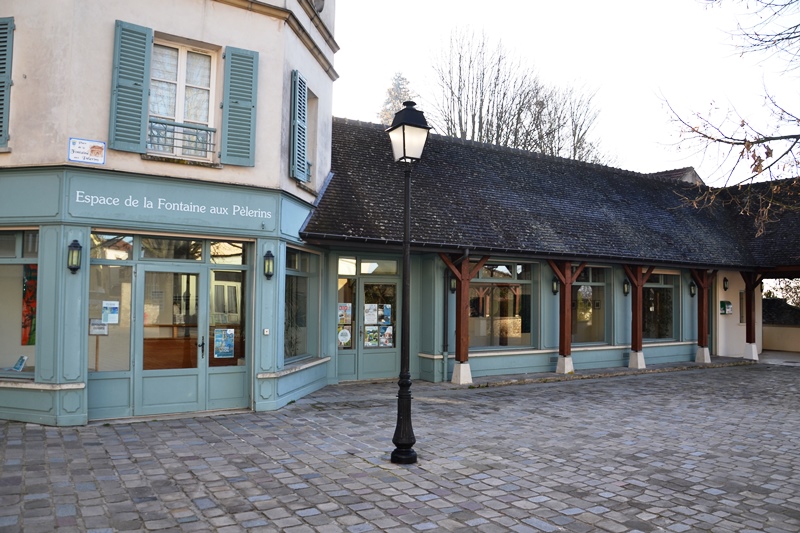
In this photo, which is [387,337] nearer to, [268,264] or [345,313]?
[345,313]

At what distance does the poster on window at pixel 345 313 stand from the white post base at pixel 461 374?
2348 millimetres

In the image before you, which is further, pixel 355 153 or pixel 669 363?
pixel 669 363

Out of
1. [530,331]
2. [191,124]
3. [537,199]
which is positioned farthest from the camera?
[537,199]

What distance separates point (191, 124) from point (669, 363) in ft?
44.6

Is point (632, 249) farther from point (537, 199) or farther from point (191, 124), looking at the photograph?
point (191, 124)

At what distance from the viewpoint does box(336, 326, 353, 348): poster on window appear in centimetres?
1212

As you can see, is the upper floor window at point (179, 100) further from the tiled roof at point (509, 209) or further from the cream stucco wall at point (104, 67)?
the tiled roof at point (509, 209)

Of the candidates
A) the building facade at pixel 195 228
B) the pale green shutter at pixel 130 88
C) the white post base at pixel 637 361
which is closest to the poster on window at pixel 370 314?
the building facade at pixel 195 228

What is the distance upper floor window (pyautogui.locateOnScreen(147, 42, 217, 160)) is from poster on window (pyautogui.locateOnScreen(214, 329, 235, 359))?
2.60m

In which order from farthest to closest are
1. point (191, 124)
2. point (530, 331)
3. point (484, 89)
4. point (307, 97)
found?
1. point (484, 89)
2. point (530, 331)
3. point (307, 97)
4. point (191, 124)

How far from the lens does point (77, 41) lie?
8.16m

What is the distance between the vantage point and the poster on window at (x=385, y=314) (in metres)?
12.6

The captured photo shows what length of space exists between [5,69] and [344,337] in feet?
23.0

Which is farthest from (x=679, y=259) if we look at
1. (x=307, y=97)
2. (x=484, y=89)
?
(x=484, y=89)
